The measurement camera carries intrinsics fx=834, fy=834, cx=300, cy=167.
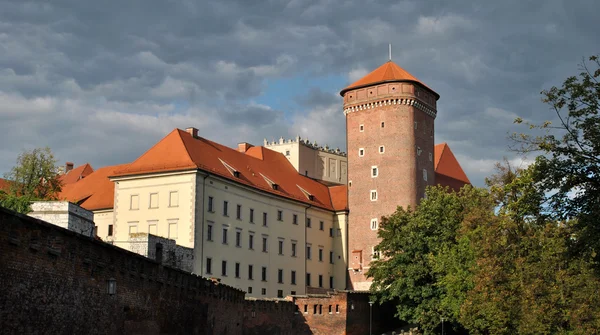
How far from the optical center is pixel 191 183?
56906 millimetres

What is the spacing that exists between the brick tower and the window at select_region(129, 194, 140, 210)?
19.5m

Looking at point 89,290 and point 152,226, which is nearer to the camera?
point 89,290

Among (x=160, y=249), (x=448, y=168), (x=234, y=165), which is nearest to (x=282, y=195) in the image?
(x=234, y=165)

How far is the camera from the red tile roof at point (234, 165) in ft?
193

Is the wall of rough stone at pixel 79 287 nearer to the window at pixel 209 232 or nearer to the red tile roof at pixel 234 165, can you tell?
the window at pixel 209 232

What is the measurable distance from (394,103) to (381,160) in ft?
15.8

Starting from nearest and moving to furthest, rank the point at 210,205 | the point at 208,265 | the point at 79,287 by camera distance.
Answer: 1. the point at 79,287
2. the point at 208,265
3. the point at 210,205

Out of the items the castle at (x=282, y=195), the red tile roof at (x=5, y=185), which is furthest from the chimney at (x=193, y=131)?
the red tile roof at (x=5, y=185)

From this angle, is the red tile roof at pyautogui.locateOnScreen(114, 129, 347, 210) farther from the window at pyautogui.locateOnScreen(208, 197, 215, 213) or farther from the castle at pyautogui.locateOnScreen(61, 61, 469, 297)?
the window at pyautogui.locateOnScreen(208, 197, 215, 213)

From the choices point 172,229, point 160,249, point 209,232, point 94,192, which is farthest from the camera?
point 94,192

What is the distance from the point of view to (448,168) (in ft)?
273

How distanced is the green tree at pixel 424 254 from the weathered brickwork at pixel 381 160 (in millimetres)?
10089

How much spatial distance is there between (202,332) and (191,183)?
23.1 m

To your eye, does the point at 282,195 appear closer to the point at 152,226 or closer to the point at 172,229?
the point at 172,229
